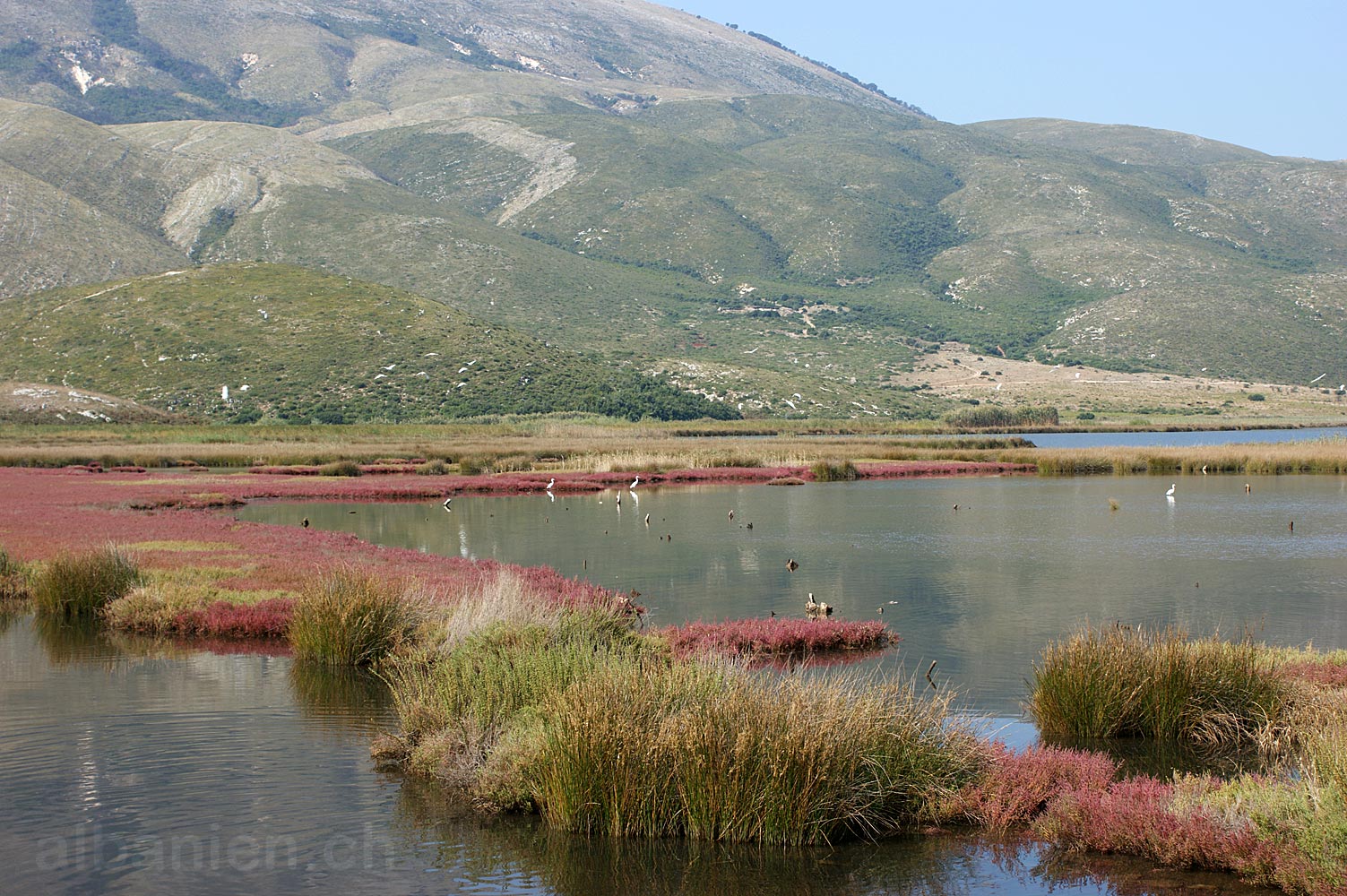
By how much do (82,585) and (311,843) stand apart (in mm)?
12777

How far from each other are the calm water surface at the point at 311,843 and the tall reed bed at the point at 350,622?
2.61 meters

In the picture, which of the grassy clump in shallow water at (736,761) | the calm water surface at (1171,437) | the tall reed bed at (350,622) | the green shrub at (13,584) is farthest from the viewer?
the calm water surface at (1171,437)

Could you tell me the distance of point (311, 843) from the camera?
34.9 ft

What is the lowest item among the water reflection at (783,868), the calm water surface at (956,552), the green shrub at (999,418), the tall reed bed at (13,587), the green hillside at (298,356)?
the calm water surface at (956,552)

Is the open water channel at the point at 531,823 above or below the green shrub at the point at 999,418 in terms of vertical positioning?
below

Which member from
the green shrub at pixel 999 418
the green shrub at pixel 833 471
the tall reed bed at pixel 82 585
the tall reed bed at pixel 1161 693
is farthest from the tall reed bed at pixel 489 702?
the green shrub at pixel 999 418

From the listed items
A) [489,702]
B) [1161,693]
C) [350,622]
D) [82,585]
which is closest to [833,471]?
[82,585]

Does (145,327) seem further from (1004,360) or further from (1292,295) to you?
(1292,295)

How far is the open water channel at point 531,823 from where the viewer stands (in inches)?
395

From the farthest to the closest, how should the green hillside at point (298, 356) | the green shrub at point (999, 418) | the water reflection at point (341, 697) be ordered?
the green shrub at point (999, 418) < the green hillside at point (298, 356) < the water reflection at point (341, 697)

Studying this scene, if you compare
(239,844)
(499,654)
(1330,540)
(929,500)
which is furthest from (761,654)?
(929,500)

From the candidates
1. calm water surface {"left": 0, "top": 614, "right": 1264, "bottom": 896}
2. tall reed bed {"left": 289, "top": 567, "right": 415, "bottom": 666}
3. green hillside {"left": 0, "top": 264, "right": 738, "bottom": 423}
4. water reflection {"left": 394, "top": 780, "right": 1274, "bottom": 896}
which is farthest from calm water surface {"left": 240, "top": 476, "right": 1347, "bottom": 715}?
green hillside {"left": 0, "top": 264, "right": 738, "bottom": 423}

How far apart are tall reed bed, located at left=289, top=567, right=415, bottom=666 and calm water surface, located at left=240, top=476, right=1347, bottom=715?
591cm

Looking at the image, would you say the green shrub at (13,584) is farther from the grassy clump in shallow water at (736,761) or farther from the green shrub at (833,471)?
the green shrub at (833,471)
